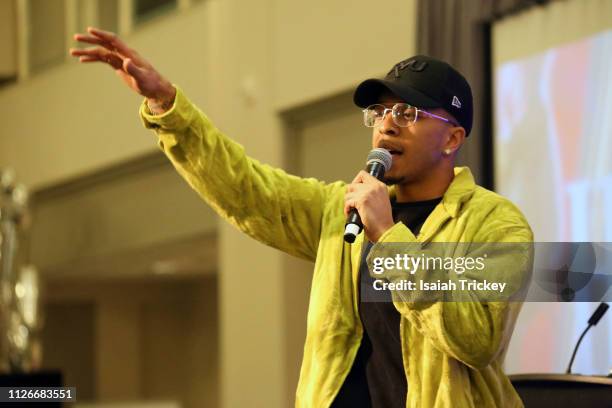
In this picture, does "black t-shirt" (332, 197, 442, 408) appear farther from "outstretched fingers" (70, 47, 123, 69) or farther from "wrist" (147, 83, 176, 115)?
"outstretched fingers" (70, 47, 123, 69)

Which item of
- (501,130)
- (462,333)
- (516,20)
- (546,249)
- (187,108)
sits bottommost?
(462,333)

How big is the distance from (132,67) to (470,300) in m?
0.81

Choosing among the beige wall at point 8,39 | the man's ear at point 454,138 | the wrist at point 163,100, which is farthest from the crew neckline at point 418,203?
the beige wall at point 8,39

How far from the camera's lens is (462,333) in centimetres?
213

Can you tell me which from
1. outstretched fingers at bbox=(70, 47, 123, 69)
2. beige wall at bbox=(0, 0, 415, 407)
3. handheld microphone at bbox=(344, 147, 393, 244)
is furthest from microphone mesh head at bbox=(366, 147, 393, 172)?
beige wall at bbox=(0, 0, 415, 407)

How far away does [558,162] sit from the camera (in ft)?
18.0

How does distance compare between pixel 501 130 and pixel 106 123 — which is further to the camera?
pixel 106 123

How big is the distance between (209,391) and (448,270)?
462 inches

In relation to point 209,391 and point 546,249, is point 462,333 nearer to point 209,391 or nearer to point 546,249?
point 546,249

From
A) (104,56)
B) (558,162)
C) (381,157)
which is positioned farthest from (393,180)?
(558,162)

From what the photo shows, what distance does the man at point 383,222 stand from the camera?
2188mm

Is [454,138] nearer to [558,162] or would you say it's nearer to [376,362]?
[376,362]

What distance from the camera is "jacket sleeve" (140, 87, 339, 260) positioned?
2.47 metres

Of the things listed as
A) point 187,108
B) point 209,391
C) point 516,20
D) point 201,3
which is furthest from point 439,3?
point 209,391
